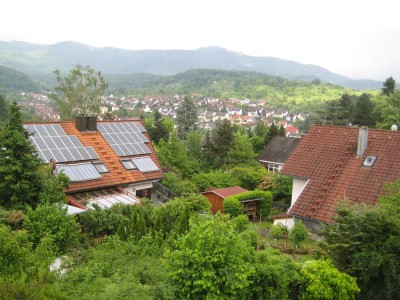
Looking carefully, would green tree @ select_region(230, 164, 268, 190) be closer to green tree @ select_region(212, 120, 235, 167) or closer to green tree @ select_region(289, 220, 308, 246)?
green tree @ select_region(212, 120, 235, 167)

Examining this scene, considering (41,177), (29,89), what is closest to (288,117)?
(29,89)

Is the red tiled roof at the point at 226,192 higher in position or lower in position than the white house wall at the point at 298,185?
lower

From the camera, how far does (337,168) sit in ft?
74.2

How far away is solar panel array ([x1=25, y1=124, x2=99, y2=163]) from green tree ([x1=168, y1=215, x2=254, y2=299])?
1754cm

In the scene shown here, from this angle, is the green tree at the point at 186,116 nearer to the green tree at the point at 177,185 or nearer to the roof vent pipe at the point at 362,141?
the green tree at the point at 177,185

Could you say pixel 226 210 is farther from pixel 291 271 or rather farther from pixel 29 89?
pixel 29 89

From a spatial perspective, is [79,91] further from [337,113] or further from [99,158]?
[337,113]

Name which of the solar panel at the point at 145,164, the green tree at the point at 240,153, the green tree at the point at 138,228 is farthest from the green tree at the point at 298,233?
the green tree at the point at 240,153

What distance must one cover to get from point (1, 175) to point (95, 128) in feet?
36.7

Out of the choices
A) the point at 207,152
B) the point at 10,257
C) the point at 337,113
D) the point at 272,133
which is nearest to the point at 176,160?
the point at 207,152

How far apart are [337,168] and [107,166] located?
→ 1460 cm

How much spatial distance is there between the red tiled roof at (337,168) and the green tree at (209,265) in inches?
412

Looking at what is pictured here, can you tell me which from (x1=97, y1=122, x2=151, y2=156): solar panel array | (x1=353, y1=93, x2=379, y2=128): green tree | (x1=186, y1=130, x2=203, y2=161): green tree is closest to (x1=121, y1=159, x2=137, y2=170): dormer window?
(x1=97, y1=122, x2=151, y2=156): solar panel array

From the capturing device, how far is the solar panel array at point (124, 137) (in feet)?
97.3
